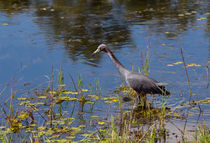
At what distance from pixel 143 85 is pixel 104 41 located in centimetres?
402

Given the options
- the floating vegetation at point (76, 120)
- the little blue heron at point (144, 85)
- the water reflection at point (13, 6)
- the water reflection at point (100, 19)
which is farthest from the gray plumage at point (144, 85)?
the water reflection at point (13, 6)

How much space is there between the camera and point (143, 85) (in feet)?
22.3

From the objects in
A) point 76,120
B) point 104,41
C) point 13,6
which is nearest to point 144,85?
point 76,120

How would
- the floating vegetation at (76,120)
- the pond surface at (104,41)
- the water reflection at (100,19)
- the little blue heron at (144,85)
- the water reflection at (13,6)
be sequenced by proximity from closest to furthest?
1. the floating vegetation at (76,120)
2. the little blue heron at (144,85)
3. the pond surface at (104,41)
4. the water reflection at (100,19)
5. the water reflection at (13,6)

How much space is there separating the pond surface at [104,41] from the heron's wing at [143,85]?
36cm

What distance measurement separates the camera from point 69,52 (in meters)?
9.84

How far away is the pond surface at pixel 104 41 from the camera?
26.1ft

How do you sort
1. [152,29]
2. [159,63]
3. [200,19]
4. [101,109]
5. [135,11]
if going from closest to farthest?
[101,109], [159,63], [152,29], [200,19], [135,11]

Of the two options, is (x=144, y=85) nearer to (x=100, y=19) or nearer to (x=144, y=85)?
(x=144, y=85)

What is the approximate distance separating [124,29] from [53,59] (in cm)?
294

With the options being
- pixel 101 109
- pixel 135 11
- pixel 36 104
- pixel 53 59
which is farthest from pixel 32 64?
pixel 135 11

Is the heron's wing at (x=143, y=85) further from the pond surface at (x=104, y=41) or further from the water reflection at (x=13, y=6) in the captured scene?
the water reflection at (x=13, y=6)

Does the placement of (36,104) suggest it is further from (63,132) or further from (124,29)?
(124,29)

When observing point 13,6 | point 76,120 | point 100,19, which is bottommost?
point 76,120
